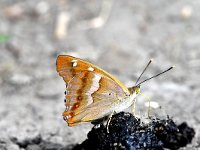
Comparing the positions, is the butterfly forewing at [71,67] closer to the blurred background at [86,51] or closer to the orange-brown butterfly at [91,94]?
the orange-brown butterfly at [91,94]

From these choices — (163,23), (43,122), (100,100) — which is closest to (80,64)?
(100,100)

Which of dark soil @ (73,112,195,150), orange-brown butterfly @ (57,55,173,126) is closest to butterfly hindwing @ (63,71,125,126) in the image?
orange-brown butterfly @ (57,55,173,126)

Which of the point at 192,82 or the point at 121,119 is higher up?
the point at 192,82

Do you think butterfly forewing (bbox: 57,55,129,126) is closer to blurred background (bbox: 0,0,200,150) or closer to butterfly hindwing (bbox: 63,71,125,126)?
butterfly hindwing (bbox: 63,71,125,126)

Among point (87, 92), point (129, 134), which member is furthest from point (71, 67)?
point (129, 134)

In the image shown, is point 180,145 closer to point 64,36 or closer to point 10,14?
point 64,36

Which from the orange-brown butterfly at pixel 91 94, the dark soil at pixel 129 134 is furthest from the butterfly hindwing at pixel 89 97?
the dark soil at pixel 129 134
